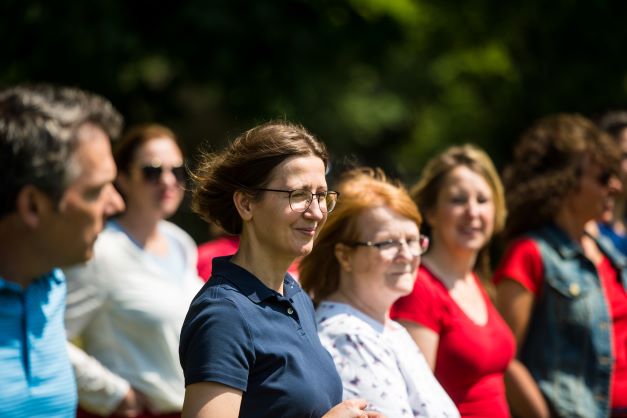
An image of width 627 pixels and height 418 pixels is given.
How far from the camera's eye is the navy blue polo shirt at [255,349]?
2707mm

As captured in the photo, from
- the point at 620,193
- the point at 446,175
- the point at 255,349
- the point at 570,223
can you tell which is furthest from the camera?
the point at 620,193

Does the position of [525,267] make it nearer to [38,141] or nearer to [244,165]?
[244,165]

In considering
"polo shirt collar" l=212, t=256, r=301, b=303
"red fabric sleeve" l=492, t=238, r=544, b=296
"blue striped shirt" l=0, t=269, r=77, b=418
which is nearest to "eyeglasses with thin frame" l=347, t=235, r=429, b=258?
"polo shirt collar" l=212, t=256, r=301, b=303

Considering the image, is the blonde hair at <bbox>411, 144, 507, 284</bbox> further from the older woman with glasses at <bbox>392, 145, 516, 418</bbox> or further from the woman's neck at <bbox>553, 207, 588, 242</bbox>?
the woman's neck at <bbox>553, 207, 588, 242</bbox>

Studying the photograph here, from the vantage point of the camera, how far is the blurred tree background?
6574mm

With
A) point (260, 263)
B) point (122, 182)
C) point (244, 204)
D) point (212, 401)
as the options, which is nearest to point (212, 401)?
point (212, 401)

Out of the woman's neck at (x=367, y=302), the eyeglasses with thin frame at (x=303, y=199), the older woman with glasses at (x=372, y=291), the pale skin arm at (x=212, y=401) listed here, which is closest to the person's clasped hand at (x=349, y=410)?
the pale skin arm at (x=212, y=401)

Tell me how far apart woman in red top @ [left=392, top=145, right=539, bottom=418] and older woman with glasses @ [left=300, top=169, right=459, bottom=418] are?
1.36 feet

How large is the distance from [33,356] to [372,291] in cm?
131

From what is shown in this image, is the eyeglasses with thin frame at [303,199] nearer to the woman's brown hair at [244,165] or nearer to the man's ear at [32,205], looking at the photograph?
the woman's brown hair at [244,165]

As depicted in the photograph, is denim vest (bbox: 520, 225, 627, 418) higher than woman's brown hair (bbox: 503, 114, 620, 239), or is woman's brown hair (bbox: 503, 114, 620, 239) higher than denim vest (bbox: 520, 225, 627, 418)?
woman's brown hair (bbox: 503, 114, 620, 239)

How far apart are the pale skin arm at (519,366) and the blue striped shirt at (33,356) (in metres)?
2.51

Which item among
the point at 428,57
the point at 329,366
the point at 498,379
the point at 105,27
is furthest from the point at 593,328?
the point at 428,57

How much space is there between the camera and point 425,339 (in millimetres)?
4156
